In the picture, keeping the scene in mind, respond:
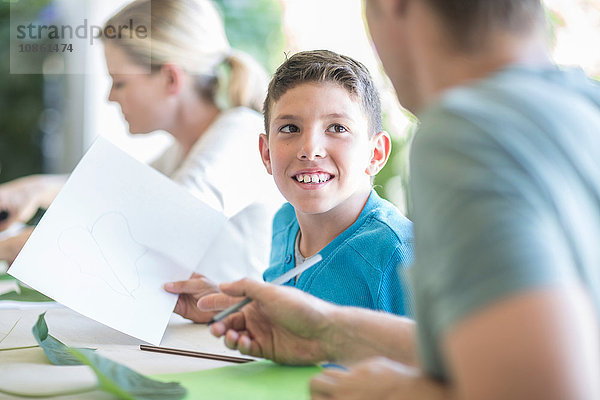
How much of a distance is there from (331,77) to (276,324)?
0.44 metres

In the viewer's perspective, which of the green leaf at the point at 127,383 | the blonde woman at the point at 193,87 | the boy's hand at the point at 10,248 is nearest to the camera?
the green leaf at the point at 127,383

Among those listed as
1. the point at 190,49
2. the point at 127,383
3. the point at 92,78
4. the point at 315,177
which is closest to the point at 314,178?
the point at 315,177

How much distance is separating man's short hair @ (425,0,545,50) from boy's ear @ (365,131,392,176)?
0.61 meters

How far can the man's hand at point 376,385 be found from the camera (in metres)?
0.49

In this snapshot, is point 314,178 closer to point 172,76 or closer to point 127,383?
point 127,383

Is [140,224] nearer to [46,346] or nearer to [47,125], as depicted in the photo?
[46,346]

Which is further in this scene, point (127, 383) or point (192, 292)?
point (192, 292)

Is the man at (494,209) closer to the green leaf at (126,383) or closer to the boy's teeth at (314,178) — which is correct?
the green leaf at (126,383)

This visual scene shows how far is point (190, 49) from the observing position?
170 cm

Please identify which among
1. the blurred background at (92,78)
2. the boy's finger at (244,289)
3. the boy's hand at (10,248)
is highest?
the blurred background at (92,78)
